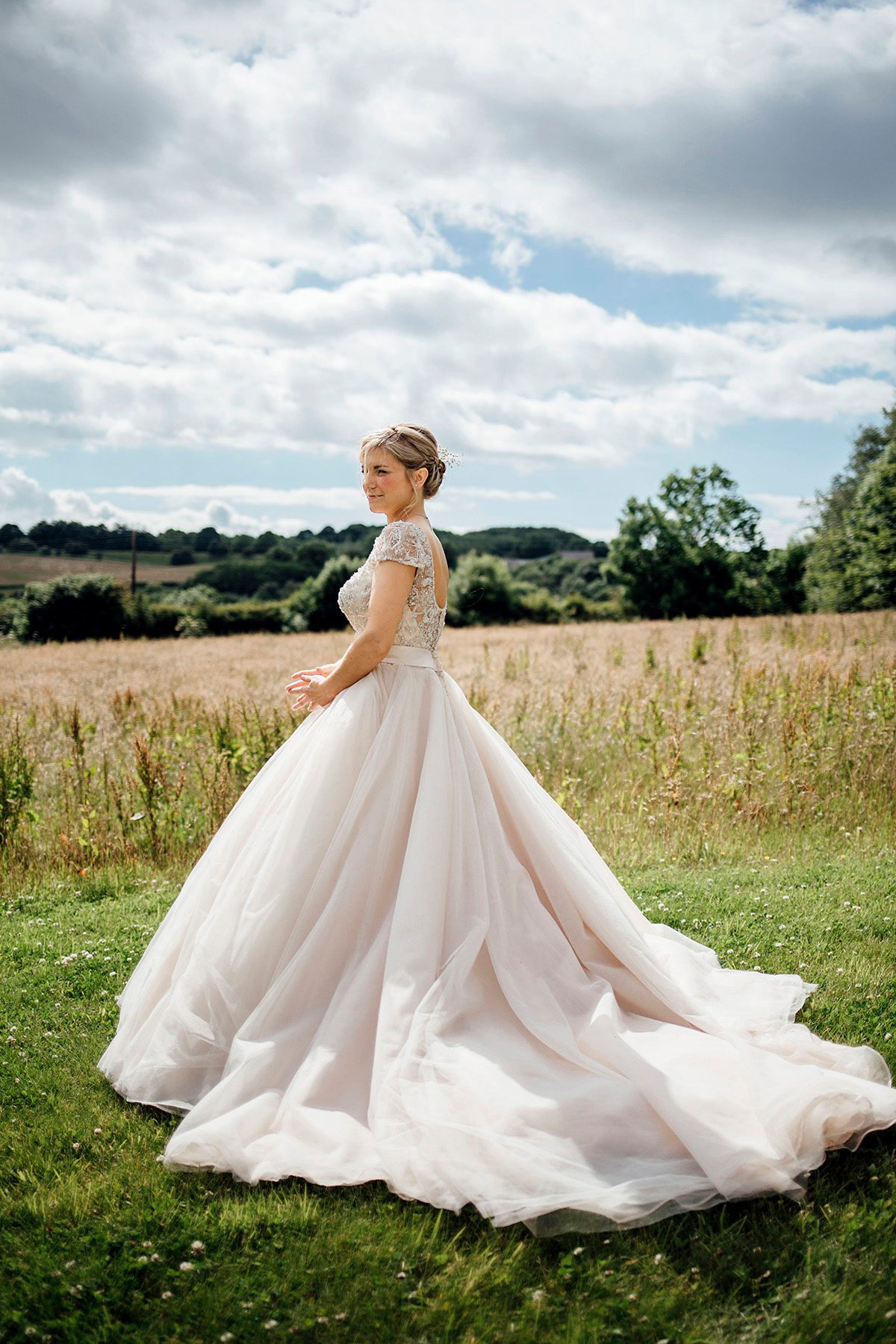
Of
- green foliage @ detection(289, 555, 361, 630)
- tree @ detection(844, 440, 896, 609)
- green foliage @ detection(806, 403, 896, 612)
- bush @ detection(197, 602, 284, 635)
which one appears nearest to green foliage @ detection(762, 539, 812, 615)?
green foliage @ detection(806, 403, 896, 612)

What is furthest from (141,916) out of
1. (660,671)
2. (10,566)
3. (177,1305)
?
(10,566)

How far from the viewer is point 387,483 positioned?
406 cm

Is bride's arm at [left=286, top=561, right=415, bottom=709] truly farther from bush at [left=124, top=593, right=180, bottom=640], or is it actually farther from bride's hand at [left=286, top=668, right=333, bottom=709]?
bush at [left=124, top=593, right=180, bottom=640]

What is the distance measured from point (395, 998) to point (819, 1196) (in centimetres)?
157

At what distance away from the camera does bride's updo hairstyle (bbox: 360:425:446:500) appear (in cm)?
406

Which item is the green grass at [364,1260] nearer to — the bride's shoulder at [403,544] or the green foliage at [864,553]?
the bride's shoulder at [403,544]

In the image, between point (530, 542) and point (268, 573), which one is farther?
point (530, 542)

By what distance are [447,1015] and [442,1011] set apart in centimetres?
3

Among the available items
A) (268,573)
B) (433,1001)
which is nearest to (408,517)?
(433,1001)

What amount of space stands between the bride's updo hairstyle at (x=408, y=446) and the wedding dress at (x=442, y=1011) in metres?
0.36

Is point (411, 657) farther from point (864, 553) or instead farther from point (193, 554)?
point (193, 554)

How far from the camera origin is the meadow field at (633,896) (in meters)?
2.38

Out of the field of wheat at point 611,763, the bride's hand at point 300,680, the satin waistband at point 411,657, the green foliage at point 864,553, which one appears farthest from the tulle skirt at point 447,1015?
the green foliage at point 864,553

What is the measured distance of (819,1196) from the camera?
2766mm
